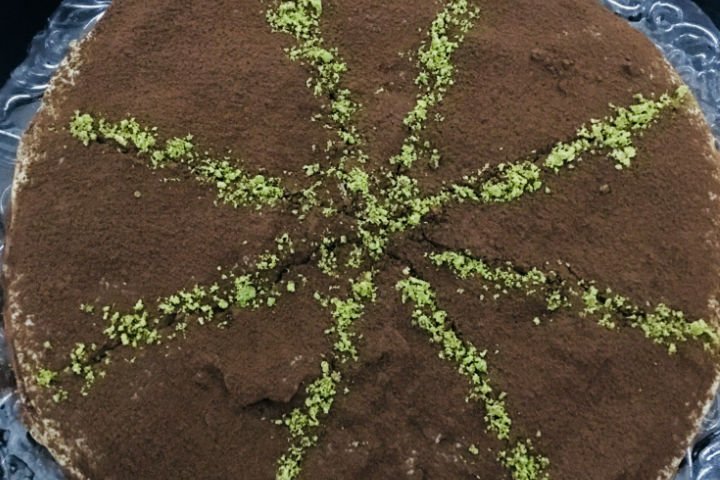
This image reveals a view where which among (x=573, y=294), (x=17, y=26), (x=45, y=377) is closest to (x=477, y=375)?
(x=573, y=294)

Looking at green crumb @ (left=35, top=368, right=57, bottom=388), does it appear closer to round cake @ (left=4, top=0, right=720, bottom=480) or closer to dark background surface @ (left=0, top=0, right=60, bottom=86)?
round cake @ (left=4, top=0, right=720, bottom=480)

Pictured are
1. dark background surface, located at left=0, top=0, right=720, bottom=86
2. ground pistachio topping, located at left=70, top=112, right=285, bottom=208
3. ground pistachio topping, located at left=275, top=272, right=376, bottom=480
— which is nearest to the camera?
ground pistachio topping, located at left=275, top=272, right=376, bottom=480

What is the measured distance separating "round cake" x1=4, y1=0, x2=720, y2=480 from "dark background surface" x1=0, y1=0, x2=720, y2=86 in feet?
1.92

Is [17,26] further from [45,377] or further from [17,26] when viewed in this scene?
[45,377]

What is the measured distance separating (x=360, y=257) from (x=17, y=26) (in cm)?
184

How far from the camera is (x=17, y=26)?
3.73 meters

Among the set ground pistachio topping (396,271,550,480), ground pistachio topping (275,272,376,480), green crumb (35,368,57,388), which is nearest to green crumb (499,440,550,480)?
ground pistachio topping (396,271,550,480)

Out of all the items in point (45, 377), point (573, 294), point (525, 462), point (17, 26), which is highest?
point (573, 294)

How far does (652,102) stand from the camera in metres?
3.32

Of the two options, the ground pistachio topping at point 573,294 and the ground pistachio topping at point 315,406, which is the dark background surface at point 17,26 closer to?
the ground pistachio topping at point 315,406

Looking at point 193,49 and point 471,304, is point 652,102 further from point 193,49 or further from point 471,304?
point 193,49

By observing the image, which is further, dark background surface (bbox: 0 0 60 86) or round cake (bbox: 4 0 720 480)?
dark background surface (bbox: 0 0 60 86)

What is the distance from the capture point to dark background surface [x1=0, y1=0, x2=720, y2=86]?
371 cm

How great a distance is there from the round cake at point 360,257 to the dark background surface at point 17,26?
1.92 ft
